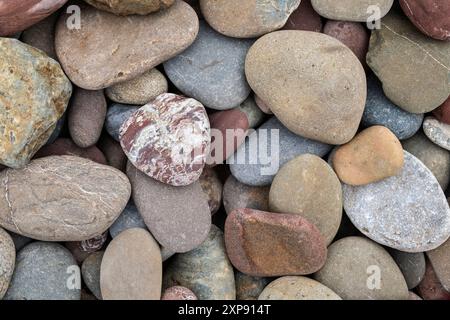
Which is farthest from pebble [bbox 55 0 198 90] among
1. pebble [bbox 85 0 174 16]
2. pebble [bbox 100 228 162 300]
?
pebble [bbox 100 228 162 300]

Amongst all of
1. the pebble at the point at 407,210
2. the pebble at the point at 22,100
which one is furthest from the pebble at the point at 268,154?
the pebble at the point at 22,100

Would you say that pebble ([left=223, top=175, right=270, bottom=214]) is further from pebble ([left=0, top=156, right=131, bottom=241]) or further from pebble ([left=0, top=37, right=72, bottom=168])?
pebble ([left=0, top=37, right=72, bottom=168])

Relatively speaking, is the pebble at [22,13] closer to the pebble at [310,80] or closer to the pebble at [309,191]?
the pebble at [310,80]

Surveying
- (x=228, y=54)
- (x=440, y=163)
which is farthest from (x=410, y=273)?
(x=228, y=54)

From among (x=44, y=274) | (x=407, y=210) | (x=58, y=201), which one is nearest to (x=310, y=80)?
(x=407, y=210)

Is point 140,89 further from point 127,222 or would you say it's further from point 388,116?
point 388,116

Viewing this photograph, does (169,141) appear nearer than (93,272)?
Yes
